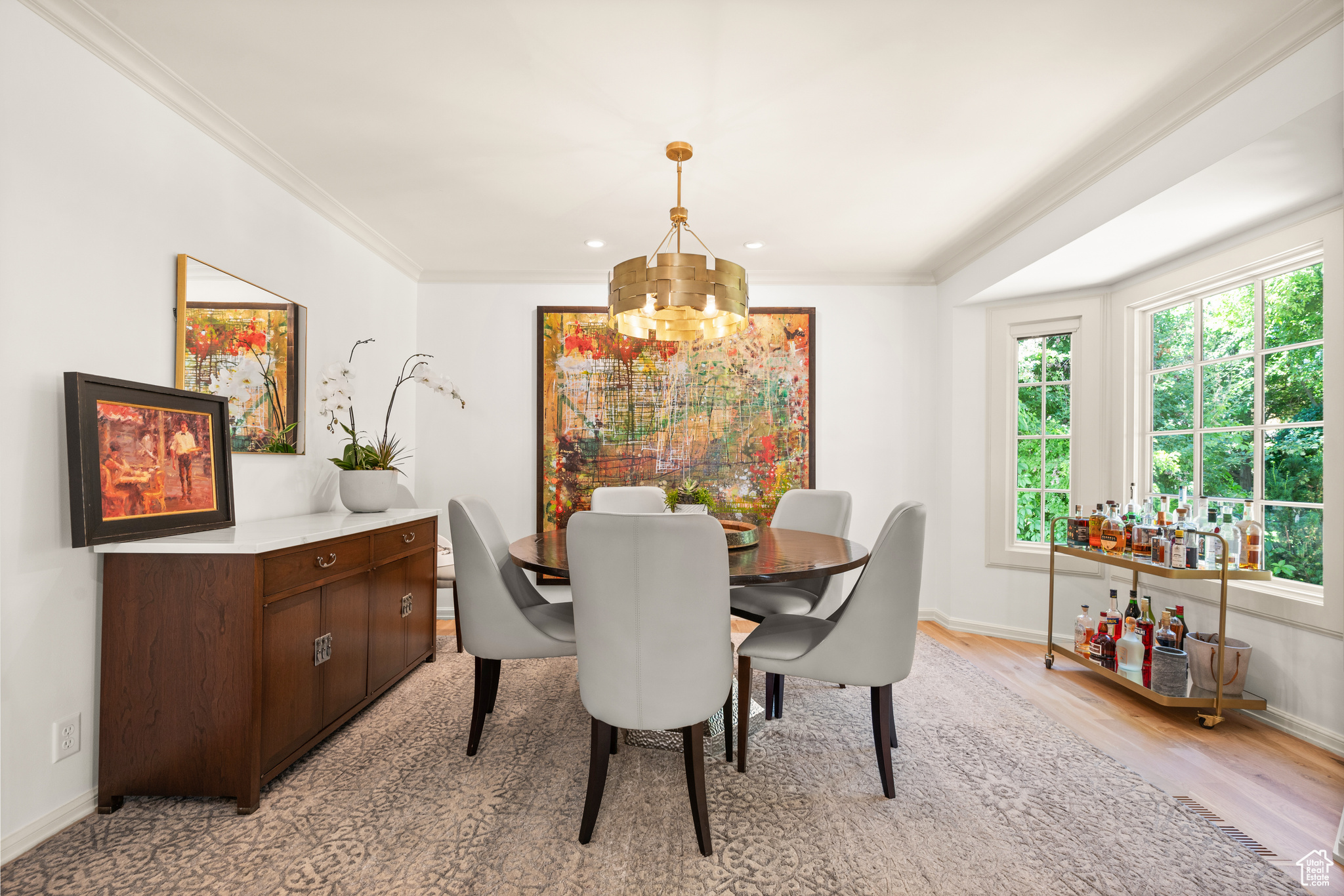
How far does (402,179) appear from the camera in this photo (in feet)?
9.41

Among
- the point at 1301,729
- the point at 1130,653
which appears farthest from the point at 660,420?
the point at 1301,729

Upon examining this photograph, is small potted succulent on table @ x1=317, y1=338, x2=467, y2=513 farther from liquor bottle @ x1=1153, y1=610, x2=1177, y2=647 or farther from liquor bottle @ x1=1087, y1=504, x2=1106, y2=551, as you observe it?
liquor bottle @ x1=1153, y1=610, x2=1177, y2=647

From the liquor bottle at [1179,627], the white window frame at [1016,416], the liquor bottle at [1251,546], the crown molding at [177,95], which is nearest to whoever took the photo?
the crown molding at [177,95]

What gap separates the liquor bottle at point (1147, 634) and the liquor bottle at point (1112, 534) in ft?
0.89

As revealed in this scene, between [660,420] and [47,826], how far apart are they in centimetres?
324

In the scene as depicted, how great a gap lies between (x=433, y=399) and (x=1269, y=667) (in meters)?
4.64

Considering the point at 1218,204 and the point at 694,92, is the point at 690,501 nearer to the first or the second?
the point at 694,92

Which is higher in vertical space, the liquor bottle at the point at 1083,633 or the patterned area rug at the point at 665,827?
the liquor bottle at the point at 1083,633

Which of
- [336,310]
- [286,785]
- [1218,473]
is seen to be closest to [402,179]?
[336,310]

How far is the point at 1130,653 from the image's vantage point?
281 centimetres

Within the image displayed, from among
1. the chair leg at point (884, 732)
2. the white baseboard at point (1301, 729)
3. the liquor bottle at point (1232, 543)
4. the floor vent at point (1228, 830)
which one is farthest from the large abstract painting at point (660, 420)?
the floor vent at point (1228, 830)

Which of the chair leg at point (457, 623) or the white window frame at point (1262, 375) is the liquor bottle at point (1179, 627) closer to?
the white window frame at point (1262, 375)

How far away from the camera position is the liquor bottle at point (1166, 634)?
2721mm

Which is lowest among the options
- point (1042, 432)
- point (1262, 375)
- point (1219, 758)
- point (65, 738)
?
point (1219, 758)
